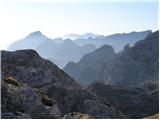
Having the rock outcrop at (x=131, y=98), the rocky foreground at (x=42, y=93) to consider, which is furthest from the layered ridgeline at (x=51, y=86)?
the rock outcrop at (x=131, y=98)

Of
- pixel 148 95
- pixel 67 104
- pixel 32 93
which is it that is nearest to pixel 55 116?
pixel 32 93

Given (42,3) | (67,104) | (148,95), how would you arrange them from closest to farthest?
(42,3) → (67,104) → (148,95)

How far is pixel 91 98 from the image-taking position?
30953 mm

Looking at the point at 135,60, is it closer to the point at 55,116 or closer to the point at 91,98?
the point at 91,98

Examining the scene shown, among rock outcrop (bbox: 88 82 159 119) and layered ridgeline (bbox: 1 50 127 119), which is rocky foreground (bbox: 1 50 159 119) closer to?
layered ridgeline (bbox: 1 50 127 119)

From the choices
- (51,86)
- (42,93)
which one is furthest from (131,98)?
(42,93)

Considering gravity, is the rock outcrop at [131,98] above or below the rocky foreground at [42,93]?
below

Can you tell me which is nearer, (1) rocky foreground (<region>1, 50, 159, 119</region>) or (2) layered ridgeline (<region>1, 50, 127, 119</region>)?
(1) rocky foreground (<region>1, 50, 159, 119</region>)

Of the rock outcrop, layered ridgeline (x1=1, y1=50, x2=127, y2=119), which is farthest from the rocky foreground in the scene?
the rock outcrop

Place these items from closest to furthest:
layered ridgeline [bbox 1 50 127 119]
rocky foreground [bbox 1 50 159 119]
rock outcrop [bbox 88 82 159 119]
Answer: rocky foreground [bbox 1 50 159 119] < layered ridgeline [bbox 1 50 127 119] < rock outcrop [bbox 88 82 159 119]

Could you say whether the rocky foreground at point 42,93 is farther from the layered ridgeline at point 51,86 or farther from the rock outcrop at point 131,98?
the rock outcrop at point 131,98

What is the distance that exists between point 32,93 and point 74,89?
50.7 feet

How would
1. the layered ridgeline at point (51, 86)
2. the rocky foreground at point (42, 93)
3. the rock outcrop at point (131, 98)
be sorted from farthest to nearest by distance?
the rock outcrop at point (131, 98) < the layered ridgeline at point (51, 86) < the rocky foreground at point (42, 93)

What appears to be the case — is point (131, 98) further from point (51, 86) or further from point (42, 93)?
point (42, 93)
